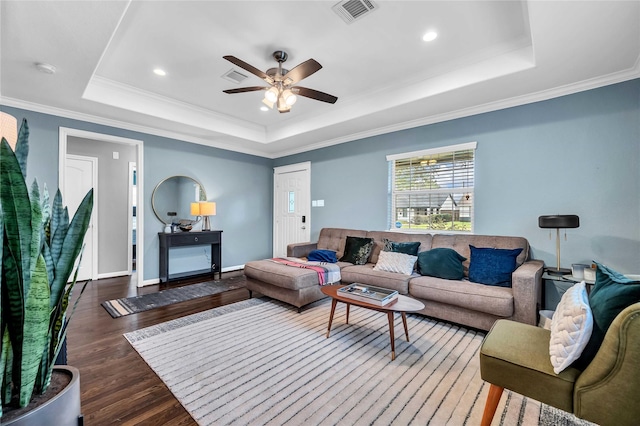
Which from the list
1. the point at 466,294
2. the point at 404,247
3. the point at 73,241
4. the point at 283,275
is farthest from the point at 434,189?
the point at 73,241

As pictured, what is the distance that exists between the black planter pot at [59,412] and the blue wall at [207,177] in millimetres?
3599

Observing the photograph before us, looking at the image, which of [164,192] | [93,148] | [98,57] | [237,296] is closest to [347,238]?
[237,296]

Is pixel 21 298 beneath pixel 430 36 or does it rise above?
beneath

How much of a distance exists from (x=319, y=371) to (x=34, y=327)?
1.65m

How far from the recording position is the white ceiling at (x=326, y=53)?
207 centimetres

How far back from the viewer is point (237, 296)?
12.4 ft

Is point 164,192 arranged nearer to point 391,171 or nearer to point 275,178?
point 275,178

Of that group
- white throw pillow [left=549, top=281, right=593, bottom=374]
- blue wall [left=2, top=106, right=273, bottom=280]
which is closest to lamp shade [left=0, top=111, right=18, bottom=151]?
white throw pillow [left=549, top=281, right=593, bottom=374]

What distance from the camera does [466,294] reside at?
2.62 m

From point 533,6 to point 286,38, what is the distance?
6.15 feet

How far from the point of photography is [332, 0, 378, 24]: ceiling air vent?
2.11 m

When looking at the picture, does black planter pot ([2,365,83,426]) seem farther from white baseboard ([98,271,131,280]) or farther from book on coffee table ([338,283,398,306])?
white baseboard ([98,271,131,280])

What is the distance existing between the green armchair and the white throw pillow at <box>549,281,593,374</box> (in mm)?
57

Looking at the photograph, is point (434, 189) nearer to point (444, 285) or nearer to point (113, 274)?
point (444, 285)
